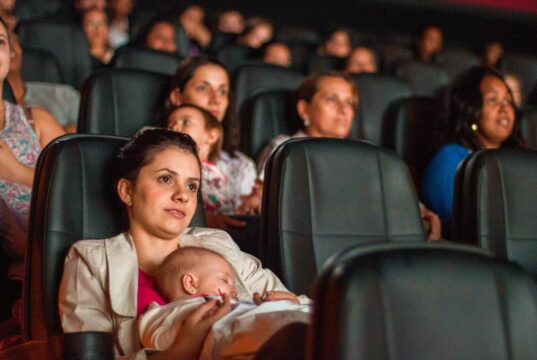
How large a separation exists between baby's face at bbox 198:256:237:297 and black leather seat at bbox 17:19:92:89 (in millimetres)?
2643

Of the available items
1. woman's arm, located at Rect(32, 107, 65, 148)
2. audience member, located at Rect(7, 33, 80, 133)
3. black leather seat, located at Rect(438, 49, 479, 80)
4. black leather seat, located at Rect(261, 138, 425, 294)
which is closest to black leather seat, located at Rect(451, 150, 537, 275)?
black leather seat, located at Rect(261, 138, 425, 294)

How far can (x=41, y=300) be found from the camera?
65.7 inches

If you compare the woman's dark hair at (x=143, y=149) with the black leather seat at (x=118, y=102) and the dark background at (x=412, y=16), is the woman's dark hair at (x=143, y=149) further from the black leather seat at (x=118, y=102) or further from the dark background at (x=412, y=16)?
the dark background at (x=412, y=16)

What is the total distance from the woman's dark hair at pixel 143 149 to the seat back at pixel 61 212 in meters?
0.04

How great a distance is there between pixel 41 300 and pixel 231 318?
1.44 feet

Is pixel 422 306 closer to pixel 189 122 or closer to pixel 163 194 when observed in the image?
pixel 163 194

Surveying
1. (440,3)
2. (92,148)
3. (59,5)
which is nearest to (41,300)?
(92,148)

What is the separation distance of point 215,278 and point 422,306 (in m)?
0.61

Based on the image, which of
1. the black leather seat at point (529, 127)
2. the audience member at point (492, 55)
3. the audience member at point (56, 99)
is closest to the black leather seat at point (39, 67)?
the audience member at point (56, 99)

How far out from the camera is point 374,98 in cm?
351

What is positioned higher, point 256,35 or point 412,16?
point 412,16

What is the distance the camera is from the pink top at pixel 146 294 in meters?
1.64

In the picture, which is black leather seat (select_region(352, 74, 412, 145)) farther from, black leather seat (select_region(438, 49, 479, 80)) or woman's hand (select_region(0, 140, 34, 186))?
black leather seat (select_region(438, 49, 479, 80))

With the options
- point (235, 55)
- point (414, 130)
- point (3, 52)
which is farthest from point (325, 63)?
point (3, 52)
